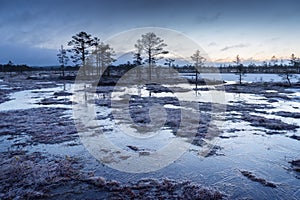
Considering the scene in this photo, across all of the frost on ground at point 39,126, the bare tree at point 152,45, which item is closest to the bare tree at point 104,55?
the bare tree at point 152,45

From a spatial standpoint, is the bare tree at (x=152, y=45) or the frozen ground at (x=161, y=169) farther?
the bare tree at (x=152, y=45)

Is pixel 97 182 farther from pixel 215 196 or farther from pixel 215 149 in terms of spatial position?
pixel 215 149

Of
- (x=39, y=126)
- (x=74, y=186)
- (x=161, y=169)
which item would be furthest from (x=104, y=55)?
(x=74, y=186)

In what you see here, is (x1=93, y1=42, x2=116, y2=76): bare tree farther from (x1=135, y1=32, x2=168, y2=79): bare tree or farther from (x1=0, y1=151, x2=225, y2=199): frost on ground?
(x1=0, y1=151, x2=225, y2=199): frost on ground

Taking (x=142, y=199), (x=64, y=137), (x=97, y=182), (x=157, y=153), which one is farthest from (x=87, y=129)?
(x=142, y=199)

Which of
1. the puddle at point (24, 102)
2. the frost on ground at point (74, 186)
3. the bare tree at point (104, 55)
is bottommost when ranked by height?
the frost on ground at point (74, 186)

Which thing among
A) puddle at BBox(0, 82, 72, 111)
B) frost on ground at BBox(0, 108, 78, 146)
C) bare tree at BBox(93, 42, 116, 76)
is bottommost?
frost on ground at BBox(0, 108, 78, 146)

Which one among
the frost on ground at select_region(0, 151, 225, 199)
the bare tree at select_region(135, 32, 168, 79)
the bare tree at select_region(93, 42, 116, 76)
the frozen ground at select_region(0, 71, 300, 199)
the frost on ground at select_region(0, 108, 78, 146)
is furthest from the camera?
the bare tree at select_region(93, 42, 116, 76)

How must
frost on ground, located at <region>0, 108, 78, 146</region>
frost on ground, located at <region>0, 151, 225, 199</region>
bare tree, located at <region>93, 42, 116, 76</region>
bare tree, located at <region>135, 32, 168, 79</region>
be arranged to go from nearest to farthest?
1. frost on ground, located at <region>0, 151, 225, 199</region>
2. frost on ground, located at <region>0, 108, 78, 146</region>
3. bare tree, located at <region>135, 32, 168, 79</region>
4. bare tree, located at <region>93, 42, 116, 76</region>

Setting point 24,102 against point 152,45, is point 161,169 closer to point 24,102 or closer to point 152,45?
point 24,102

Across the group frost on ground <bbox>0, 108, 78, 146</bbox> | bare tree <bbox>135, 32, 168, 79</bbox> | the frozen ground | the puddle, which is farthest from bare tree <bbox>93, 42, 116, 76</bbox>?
the frozen ground

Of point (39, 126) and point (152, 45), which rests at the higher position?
point (152, 45)

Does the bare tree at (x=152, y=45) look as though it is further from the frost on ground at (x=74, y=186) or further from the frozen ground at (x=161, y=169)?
the frost on ground at (x=74, y=186)

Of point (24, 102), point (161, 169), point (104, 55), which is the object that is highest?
point (104, 55)
